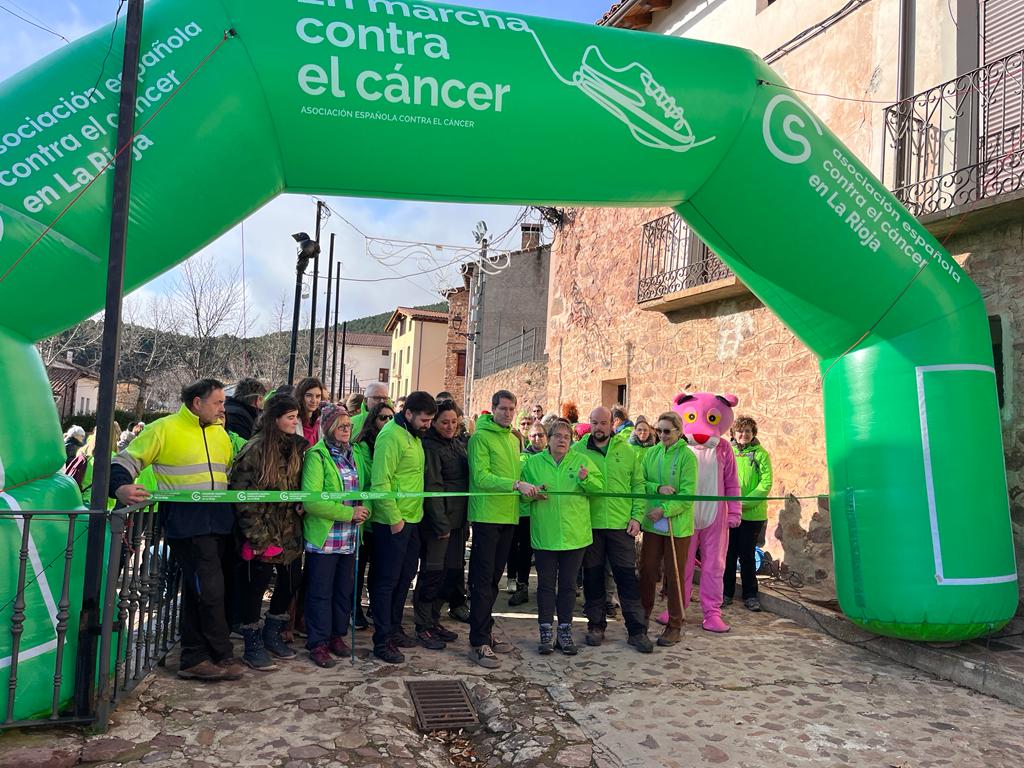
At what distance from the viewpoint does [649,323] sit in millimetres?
10906

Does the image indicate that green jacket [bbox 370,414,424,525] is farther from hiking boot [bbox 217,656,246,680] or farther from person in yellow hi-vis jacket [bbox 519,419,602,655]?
hiking boot [bbox 217,656,246,680]

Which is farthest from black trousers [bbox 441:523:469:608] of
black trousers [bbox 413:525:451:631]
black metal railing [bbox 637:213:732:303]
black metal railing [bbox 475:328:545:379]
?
black metal railing [bbox 475:328:545:379]

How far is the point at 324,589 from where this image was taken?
484cm

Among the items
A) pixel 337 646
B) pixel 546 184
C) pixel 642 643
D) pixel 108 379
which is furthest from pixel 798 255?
pixel 108 379

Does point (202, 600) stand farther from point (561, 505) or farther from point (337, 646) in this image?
point (561, 505)

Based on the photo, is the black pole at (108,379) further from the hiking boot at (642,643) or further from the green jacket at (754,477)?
the green jacket at (754,477)

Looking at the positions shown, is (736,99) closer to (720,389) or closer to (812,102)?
(812,102)

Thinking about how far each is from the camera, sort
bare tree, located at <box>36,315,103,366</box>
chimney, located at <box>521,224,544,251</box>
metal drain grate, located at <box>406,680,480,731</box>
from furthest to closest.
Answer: chimney, located at <box>521,224,544,251</box>, bare tree, located at <box>36,315,103,366</box>, metal drain grate, located at <box>406,680,480,731</box>

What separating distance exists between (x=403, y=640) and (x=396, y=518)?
3.10 ft

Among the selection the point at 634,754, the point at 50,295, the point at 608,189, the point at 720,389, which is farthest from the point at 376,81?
the point at 720,389

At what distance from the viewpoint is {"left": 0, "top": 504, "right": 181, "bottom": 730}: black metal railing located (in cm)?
346

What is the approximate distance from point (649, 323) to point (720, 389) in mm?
1934

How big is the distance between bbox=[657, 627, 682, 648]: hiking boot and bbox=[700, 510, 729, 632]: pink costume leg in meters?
0.54

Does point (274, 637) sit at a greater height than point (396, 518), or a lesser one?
lesser
